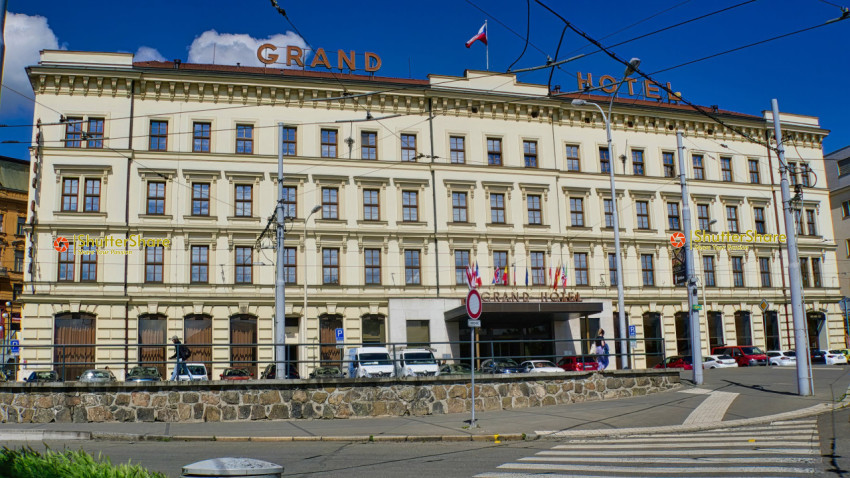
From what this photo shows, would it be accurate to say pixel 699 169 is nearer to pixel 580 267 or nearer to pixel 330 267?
pixel 580 267

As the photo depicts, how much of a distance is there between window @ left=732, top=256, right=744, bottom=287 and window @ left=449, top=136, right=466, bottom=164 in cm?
2060

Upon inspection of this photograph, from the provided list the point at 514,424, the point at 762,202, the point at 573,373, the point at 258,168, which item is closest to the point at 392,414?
the point at 514,424

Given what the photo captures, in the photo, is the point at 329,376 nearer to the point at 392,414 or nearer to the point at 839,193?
the point at 392,414

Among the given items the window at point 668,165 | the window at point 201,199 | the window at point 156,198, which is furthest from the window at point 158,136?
the window at point 668,165

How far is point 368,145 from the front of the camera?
1724 inches

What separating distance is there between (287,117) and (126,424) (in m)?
27.0

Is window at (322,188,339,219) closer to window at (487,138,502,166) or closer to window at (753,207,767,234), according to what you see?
window at (487,138,502,166)

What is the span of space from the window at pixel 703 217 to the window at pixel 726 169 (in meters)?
2.79

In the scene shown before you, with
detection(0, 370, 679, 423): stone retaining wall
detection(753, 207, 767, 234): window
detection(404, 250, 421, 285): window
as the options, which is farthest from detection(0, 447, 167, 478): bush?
detection(753, 207, 767, 234): window

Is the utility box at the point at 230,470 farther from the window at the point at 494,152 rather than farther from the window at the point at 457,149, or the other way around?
the window at the point at 494,152

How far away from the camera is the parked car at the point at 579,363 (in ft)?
79.9

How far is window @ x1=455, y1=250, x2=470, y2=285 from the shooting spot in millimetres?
43531

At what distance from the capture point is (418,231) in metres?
43.2

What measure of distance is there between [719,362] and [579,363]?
2089 cm
